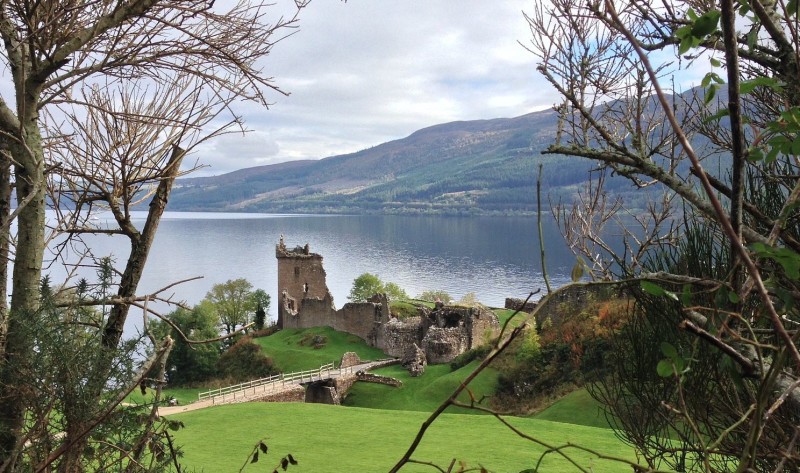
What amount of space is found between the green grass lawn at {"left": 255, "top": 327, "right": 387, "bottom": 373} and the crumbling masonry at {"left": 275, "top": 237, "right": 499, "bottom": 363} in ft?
2.07

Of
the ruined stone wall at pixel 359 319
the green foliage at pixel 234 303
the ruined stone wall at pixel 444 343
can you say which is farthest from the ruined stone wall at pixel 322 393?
the green foliage at pixel 234 303

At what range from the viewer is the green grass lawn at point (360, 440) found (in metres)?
11.4

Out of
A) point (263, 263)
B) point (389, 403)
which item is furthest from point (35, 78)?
point (263, 263)

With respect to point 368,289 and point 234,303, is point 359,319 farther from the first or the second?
point 234,303

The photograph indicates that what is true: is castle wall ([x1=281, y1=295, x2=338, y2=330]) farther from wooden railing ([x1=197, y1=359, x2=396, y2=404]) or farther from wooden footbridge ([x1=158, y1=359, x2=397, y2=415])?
wooden footbridge ([x1=158, y1=359, x2=397, y2=415])

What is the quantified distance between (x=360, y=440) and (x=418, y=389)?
48.3ft

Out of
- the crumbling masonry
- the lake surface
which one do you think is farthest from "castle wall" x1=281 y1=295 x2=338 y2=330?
the lake surface

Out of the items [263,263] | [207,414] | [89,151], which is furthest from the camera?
[263,263]

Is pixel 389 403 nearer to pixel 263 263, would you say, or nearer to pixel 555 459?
pixel 555 459

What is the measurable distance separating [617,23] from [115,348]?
336 centimetres

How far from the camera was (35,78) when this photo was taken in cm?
324

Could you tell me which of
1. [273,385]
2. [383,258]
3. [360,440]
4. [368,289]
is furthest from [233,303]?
[383,258]

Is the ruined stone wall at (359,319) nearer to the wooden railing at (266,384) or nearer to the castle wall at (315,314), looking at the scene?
the castle wall at (315,314)

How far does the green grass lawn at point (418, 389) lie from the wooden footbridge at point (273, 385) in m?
1.77
